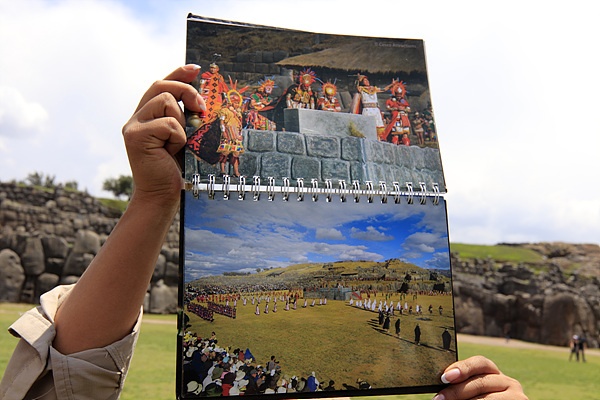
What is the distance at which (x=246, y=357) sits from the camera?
1.24 metres

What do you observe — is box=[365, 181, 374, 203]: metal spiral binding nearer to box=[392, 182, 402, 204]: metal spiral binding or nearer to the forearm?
Answer: box=[392, 182, 402, 204]: metal spiral binding

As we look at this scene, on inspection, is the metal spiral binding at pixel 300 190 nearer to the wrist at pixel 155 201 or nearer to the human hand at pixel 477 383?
the wrist at pixel 155 201

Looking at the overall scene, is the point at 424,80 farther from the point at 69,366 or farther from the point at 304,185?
the point at 69,366

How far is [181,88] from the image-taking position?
1.29 meters

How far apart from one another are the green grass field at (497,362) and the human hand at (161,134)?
323cm

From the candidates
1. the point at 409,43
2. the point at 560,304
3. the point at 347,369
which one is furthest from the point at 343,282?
the point at 560,304

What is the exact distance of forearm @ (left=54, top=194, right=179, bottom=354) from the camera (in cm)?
128

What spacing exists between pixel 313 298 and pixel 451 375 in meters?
0.42

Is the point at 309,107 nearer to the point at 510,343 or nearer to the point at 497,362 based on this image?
the point at 497,362

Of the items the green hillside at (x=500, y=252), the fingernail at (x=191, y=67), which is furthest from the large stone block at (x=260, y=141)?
the green hillside at (x=500, y=252)

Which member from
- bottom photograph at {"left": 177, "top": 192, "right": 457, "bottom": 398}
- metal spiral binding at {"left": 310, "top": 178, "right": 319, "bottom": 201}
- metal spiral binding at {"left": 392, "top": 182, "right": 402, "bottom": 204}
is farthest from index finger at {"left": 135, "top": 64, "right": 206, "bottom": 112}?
metal spiral binding at {"left": 392, "top": 182, "right": 402, "bottom": 204}

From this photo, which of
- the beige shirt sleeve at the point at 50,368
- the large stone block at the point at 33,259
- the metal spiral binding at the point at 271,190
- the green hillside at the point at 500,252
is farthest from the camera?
the green hillside at the point at 500,252

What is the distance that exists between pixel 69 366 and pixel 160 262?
12.7 metres

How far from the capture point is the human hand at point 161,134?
1.24 meters
